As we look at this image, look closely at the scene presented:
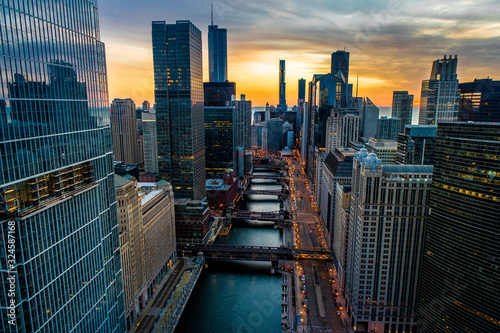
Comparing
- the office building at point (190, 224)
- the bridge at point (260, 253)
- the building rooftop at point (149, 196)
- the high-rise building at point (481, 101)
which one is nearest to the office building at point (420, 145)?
the high-rise building at point (481, 101)

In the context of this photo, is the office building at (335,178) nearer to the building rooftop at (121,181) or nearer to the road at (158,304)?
the road at (158,304)

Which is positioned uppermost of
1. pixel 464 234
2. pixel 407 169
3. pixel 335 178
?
pixel 407 169

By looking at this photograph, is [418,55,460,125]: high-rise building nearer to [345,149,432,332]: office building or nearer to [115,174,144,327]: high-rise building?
[345,149,432,332]: office building

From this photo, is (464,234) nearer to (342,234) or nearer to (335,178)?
(342,234)

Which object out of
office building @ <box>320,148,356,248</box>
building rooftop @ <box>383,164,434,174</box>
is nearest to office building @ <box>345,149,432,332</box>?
building rooftop @ <box>383,164,434,174</box>

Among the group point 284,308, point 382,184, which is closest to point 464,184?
→ point 382,184

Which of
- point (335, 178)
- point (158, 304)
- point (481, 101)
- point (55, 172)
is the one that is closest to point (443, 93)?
point (481, 101)
